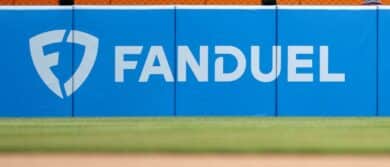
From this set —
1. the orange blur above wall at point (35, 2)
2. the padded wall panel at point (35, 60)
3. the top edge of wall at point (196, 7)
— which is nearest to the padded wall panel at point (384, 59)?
the top edge of wall at point (196, 7)

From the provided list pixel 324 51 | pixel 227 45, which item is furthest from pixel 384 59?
pixel 227 45

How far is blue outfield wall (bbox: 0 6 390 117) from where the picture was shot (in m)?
13.4

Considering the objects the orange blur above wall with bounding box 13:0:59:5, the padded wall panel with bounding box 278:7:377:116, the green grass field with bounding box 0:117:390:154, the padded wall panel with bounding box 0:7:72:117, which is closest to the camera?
the green grass field with bounding box 0:117:390:154

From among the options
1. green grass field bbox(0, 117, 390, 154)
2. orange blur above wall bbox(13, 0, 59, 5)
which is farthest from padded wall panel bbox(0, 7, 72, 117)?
orange blur above wall bbox(13, 0, 59, 5)

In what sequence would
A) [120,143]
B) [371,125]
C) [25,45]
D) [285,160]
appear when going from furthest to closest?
[25,45] → [371,125] → [120,143] → [285,160]

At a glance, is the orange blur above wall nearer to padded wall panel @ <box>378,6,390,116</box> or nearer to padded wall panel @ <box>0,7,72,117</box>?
padded wall panel @ <box>0,7,72,117</box>

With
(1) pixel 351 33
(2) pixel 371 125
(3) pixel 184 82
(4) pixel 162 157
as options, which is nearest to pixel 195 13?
(3) pixel 184 82

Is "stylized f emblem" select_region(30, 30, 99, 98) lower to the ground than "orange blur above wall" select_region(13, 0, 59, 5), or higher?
lower

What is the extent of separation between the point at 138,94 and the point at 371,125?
3428 mm

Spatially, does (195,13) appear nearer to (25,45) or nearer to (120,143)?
(25,45)

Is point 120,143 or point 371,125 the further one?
point 371,125

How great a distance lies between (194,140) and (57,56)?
4.64 metres

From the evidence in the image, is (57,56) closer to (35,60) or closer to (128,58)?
(35,60)

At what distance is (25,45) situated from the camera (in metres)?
13.5
